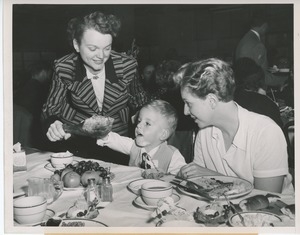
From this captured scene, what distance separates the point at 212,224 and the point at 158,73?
63 centimetres

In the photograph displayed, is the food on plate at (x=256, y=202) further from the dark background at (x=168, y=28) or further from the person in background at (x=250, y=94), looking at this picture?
the dark background at (x=168, y=28)

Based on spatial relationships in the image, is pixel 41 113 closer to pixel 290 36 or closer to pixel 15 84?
pixel 15 84

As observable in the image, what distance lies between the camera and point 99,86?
1.69m

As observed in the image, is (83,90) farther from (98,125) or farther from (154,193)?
(154,193)

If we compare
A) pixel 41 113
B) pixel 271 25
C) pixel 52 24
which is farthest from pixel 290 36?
pixel 41 113

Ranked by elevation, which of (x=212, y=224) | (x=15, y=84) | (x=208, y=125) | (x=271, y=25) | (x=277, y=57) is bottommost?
(x=212, y=224)

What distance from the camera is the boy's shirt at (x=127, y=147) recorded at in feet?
5.42

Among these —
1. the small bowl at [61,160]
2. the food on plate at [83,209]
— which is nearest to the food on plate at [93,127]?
the small bowl at [61,160]

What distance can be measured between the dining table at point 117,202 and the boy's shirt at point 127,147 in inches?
2.8

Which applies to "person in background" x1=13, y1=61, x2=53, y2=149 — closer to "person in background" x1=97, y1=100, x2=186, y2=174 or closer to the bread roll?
"person in background" x1=97, y1=100, x2=186, y2=174

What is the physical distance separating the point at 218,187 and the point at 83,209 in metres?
0.52

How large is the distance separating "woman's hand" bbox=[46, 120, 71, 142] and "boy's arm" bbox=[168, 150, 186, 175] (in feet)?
1.54

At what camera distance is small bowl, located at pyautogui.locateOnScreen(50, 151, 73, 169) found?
1647mm

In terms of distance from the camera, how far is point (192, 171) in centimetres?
163
